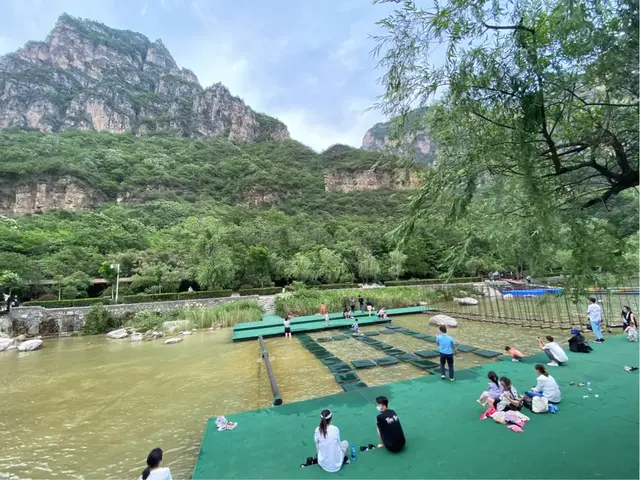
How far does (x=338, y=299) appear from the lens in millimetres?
19891

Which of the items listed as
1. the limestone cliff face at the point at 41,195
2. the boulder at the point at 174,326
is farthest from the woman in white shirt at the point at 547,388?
the limestone cliff face at the point at 41,195

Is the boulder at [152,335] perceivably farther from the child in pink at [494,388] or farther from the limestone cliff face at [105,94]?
the limestone cliff face at [105,94]

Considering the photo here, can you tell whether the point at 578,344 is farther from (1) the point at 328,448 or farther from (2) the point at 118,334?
(2) the point at 118,334

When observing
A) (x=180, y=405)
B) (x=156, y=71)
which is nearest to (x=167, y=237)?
(x=180, y=405)

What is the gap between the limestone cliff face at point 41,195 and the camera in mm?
47531

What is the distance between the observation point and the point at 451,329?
13.3 m

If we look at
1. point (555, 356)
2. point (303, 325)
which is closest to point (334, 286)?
point (303, 325)

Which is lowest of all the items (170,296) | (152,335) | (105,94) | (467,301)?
(467,301)

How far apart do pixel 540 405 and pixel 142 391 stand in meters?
8.92

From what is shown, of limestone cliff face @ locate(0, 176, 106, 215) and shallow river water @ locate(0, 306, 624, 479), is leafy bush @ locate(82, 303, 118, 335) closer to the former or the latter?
shallow river water @ locate(0, 306, 624, 479)

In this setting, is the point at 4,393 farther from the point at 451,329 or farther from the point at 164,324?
the point at 451,329

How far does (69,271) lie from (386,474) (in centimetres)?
2999

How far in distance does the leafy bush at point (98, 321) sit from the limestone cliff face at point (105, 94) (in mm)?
85449

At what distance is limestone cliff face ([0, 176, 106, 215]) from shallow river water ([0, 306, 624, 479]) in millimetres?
47641
